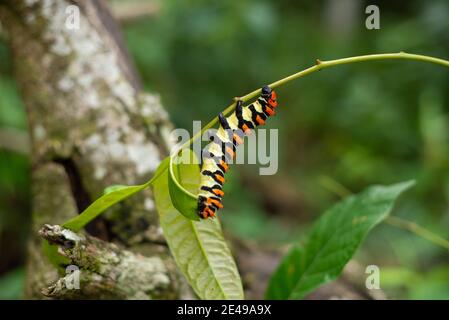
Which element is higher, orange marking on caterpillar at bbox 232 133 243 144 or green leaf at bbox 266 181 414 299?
orange marking on caterpillar at bbox 232 133 243 144

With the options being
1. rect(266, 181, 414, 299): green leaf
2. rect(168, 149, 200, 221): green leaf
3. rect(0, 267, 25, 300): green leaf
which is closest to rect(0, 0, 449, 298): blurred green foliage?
rect(0, 267, 25, 300): green leaf

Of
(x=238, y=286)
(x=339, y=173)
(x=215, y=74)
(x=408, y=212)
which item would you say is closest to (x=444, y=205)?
(x=408, y=212)

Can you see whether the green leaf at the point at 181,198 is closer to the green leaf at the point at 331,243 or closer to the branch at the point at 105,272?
the branch at the point at 105,272

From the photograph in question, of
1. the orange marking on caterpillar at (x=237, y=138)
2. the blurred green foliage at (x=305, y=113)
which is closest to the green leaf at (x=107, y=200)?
the orange marking on caterpillar at (x=237, y=138)

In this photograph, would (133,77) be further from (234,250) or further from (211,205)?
(211,205)

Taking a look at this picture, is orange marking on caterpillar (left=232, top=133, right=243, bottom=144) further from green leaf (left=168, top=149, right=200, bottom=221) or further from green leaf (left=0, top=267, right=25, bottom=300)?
green leaf (left=0, top=267, right=25, bottom=300)

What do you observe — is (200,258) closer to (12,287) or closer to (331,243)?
(331,243)
